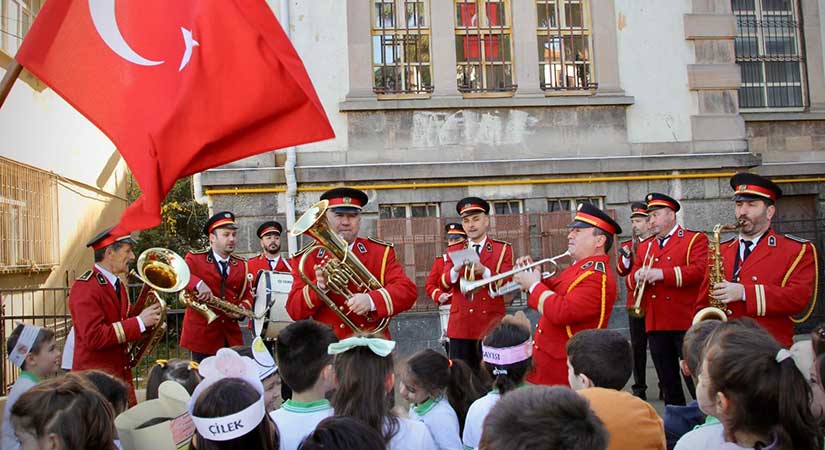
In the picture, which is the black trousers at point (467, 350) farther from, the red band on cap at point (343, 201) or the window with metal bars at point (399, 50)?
the window with metal bars at point (399, 50)

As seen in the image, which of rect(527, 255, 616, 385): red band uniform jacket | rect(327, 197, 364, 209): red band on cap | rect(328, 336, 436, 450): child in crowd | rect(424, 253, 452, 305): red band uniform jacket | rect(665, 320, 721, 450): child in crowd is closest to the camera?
rect(328, 336, 436, 450): child in crowd

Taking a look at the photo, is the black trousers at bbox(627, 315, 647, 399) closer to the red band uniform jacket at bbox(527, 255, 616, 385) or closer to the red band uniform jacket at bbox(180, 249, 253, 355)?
the red band uniform jacket at bbox(527, 255, 616, 385)

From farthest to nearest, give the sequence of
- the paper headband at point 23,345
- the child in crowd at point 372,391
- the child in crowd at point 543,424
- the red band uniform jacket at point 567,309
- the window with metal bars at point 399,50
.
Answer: the window with metal bars at point 399,50 → the red band uniform jacket at point 567,309 → the paper headband at point 23,345 → the child in crowd at point 372,391 → the child in crowd at point 543,424

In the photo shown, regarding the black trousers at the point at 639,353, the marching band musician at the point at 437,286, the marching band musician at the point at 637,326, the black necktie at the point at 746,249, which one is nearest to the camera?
the black necktie at the point at 746,249

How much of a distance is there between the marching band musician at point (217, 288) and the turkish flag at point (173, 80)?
99.3 inches

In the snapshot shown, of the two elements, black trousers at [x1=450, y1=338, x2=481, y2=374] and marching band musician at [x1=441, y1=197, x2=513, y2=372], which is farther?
black trousers at [x1=450, y1=338, x2=481, y2=374]

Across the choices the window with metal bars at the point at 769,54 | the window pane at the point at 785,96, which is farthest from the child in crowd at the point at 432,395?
the window pane at the point at 785,96

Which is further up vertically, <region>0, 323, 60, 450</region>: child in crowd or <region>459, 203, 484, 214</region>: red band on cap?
<region>459, 203, 484, 214</region>: red band on cap

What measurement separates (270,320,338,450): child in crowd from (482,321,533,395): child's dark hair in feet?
3.08

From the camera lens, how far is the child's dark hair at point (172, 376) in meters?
3.82

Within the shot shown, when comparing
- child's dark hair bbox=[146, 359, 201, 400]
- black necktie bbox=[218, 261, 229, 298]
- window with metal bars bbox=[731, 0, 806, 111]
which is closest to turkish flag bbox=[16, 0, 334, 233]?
child's dark hair bbox=[146, 359, 201, 400]

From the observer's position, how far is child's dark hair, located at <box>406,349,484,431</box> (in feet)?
13.6

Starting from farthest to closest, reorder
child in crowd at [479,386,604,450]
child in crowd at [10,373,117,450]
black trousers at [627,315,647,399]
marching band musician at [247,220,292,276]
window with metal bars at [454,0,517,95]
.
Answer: window with metal bars at [454,0,517,95], marching band musician at [247,220,292,276], black trousers at [627,315,647,399], child in crowd at [10,373,117,450], child in crowd at [479,386,604,450]

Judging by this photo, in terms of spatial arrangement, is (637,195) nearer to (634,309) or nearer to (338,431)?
(634,309)
